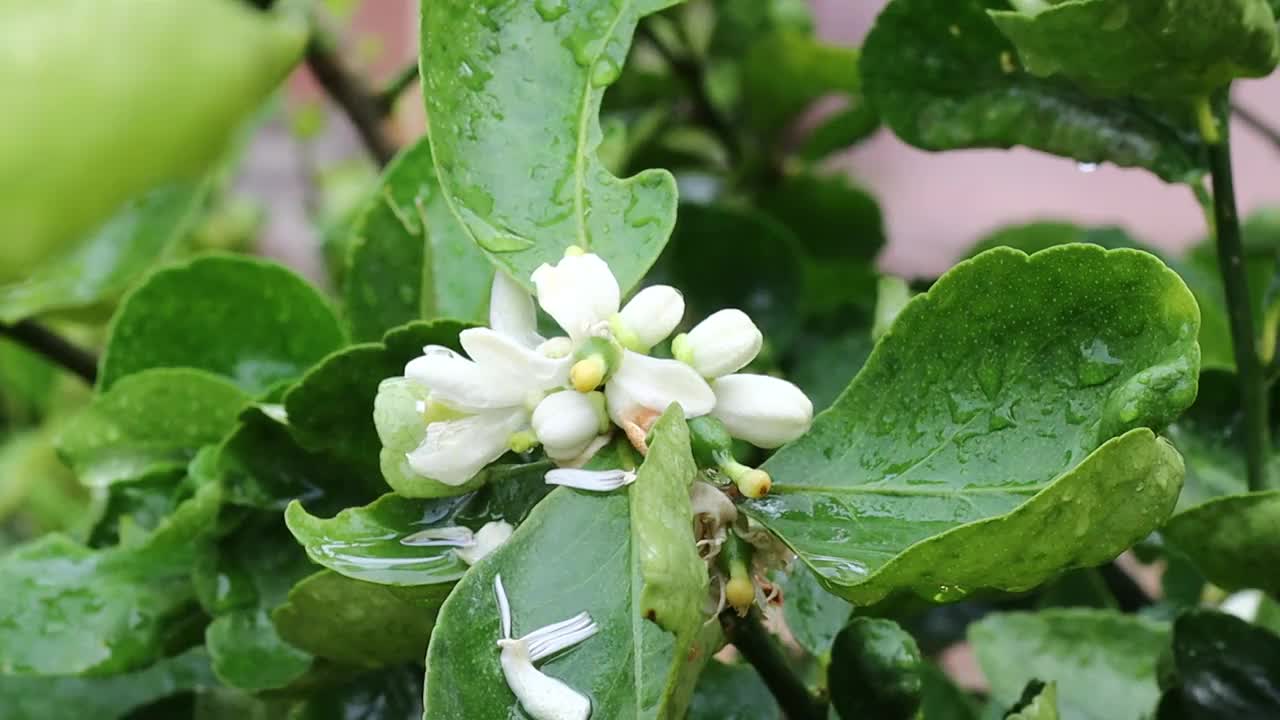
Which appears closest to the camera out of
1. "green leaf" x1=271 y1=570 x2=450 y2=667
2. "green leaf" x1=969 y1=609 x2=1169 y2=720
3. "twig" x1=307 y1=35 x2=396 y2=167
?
"green leaf" x1=271 y1=570 x2=450 y2=667

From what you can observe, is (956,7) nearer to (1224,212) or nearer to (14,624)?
(1224,212)

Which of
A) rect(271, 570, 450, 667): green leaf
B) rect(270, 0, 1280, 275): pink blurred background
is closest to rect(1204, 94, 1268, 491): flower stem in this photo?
rect(271, 570, 450, 667): green leaf

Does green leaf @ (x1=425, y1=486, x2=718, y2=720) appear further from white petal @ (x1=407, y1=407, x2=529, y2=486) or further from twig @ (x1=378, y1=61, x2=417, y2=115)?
twig @ (x1=378, y1=61, x2=417, y2=115)

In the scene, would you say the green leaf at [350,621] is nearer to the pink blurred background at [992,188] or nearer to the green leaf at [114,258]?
the green leaf at [114,258]

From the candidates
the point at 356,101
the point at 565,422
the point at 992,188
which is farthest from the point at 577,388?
the point at 992,188

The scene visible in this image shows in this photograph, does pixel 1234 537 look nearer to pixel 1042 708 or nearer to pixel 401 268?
pixel 1042 708

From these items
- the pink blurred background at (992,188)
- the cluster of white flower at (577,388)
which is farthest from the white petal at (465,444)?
the pink blurred background at (992,188)
